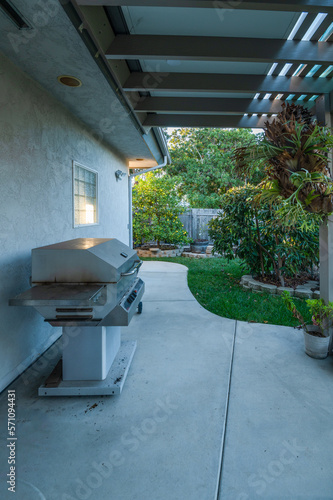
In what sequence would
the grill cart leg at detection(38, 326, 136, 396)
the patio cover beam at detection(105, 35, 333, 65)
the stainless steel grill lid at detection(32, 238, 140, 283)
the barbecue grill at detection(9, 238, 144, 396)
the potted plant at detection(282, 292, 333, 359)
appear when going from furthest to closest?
the potted plant at detection(282, 292, 333, 359), the patio cover beam at detection(105, 35, 333, 65), the grill cart leg at detection(38, 326, 136, 396), the stainless steel grill lid at detection(32, 238, 140, 283), the barbecue grill at detection(9, 238, 144, 396)

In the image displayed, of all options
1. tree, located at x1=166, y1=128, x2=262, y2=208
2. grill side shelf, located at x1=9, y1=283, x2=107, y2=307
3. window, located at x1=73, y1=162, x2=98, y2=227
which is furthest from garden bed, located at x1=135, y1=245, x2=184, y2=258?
grill side shelf, located at x1=9, y1=283, x2=107, y2=307

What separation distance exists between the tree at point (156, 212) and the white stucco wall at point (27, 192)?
6.70 meters

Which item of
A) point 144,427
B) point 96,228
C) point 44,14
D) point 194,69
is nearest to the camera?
point 44,14

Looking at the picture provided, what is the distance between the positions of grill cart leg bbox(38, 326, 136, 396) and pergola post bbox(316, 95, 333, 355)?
2347 mm

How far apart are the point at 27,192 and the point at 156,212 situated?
26.7 ft

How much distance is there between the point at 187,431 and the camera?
2.04 m

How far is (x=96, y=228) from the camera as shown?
524 centimetres

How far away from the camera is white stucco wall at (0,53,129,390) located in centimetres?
255

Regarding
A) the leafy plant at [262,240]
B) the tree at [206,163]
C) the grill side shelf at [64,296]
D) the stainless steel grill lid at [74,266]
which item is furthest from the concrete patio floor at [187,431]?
the tree at [206,163]

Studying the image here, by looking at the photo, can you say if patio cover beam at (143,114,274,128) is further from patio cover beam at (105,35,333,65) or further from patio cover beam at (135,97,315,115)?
patio cover beam at (105,35,333,65)

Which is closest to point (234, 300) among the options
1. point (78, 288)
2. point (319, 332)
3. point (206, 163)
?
point (319, 332)

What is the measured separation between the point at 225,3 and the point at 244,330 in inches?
136

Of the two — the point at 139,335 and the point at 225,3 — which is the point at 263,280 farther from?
the point at 225,3

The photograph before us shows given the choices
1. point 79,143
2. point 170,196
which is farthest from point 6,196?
point 170,196
